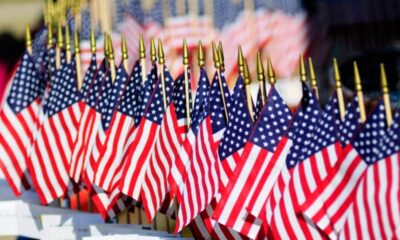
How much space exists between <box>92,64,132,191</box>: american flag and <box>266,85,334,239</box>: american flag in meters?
2.69

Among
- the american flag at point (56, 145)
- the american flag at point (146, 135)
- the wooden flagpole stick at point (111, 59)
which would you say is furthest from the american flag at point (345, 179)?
the american flag at point (56, 145)

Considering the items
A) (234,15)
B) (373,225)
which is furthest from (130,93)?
(234,15)

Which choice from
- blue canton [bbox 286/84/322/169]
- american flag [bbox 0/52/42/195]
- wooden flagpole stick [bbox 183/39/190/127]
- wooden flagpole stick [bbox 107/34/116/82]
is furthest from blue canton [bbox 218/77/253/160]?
american flag [bbox 0/52/42/195]

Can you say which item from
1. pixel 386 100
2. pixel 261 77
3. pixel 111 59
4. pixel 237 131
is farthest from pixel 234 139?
pixel 111 59

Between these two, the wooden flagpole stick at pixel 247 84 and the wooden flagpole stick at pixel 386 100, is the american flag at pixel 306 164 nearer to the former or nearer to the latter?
the wooden flagpole stick at pixel 386 100

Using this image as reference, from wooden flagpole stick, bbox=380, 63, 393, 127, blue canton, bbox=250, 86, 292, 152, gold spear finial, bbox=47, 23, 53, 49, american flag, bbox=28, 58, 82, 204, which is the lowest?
american flag, bbox=28, 58, 82, 204

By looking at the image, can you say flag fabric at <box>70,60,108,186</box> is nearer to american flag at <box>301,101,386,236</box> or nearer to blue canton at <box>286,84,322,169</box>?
blue canton at <box>286,84,322,169</box>

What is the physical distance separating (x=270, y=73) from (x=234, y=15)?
44.5 ft

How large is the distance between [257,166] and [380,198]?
1757 millimetres

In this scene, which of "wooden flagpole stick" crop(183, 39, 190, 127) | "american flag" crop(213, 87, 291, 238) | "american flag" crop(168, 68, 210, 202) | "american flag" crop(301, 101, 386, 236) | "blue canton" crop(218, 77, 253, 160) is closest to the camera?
"american flag" crop(301, 101, 386, 236)

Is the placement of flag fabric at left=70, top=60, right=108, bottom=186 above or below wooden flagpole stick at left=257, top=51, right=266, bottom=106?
below

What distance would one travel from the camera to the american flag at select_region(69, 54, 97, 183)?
619 inches

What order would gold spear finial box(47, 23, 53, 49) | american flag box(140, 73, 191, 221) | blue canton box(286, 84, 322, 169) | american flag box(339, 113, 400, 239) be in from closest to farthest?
american flag box(339, 113, 400, 239)
blue canton box(286, 84, 322, 169)
american flag box(140, 73, 191, 221)
gold spear finial box(47, 23, 53, 49)

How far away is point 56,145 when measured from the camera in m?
16.1
